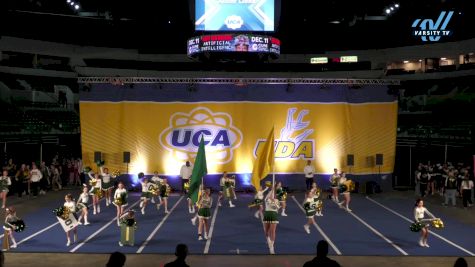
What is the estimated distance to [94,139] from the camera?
28.4 m

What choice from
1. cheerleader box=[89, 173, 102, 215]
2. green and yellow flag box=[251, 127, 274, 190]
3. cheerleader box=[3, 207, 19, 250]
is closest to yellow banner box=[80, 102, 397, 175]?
cheerleader box=[89, 173, 102, 215]

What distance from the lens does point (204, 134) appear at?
28453 mm

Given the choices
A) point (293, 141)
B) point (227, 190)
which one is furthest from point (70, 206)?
point (293, 141)

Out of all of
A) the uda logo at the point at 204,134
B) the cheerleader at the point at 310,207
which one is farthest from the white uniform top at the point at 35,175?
the cheerleader at the point at 310,207

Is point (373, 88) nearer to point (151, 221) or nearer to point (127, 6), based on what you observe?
point (151, 221)

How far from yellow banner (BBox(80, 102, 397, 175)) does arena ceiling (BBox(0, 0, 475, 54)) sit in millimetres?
13497

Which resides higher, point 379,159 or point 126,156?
point 126,156

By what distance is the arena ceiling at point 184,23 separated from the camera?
40.9 metres

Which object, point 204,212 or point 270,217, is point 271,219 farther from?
point 204,212

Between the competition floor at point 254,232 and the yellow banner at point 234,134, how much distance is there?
4.56 meters

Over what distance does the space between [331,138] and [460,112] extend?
16849 millimetres

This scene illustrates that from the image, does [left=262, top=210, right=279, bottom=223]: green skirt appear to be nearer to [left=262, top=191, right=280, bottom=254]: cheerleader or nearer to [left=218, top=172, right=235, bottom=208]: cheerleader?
[left=262, top=191, right=280, bottom=254]: cheerleader

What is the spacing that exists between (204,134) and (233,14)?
6613 millimetres

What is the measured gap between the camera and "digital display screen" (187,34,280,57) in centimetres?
2786
